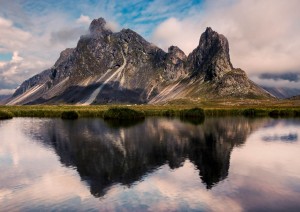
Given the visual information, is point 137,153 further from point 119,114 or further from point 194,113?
point 194,113

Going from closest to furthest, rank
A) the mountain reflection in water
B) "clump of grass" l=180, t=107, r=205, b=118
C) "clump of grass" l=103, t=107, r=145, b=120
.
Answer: the mountain reflection in water → "clump of grass" l=103, t=107, r=145, b=120 → "clump of grass" l=180, t=107, r=205, b=118

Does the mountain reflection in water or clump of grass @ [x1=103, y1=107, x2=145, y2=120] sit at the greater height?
clump of grass @ [x1=103, y1=107, x2=145, y2=120]

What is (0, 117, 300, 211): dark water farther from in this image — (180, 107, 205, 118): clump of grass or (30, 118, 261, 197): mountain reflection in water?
(180, 107, 205, 118): clump of grass

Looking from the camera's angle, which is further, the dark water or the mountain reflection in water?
the mountain reflection in water

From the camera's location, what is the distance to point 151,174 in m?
49.0

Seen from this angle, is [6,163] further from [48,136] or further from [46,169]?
[48,136]

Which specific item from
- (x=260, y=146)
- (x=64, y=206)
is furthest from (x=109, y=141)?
(x=64, y=206)

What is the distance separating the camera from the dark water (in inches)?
1426

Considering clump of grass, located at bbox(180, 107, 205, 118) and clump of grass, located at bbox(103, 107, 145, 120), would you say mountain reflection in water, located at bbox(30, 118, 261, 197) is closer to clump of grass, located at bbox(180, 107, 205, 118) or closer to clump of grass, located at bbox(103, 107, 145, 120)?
clump of grass, located at bbox(103, 107, 145, 120)

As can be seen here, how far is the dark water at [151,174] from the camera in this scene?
36219 millimetres

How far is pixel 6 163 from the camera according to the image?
193 feet

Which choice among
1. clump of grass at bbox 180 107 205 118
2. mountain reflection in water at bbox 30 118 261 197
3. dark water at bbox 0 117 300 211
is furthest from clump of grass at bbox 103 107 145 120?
dark water at bbox 0 117 300 211

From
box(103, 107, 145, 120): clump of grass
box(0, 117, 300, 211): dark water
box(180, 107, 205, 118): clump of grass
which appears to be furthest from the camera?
box(180, 107, 205, 118): clump of grass

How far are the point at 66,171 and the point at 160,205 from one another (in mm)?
21622
